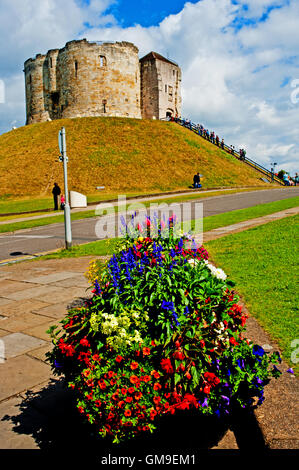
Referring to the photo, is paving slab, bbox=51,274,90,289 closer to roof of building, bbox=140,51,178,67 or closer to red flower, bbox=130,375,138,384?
red flower, bbox=130,375,138,384

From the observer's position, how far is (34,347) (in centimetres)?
431

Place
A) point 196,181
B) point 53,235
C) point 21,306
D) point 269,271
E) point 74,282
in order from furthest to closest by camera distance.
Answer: point 196,181 → point 53,235 → point 74,282 → point 269,271 → point 21,306

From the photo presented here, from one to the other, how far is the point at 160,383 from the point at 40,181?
117 ft

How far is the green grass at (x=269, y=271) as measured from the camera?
13.9ft

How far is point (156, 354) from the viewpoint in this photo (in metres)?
2.35

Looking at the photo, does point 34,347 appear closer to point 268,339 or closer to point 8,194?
point 268,339

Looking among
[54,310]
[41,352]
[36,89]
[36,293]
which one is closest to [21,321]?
[54,310]

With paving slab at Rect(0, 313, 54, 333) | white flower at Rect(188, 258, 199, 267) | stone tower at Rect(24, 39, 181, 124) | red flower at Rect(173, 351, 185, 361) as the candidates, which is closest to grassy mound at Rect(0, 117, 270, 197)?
stone tower at Rect(24, 39, 181, 124)

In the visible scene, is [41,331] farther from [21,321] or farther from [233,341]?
[233,341]

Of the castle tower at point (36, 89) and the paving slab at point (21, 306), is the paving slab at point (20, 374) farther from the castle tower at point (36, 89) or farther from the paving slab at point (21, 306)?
the castle tower at point (36, 89)

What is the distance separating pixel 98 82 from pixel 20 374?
5639 centimetres

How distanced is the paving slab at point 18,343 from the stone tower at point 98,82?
53732 millimetres

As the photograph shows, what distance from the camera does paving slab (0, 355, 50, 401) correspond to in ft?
11.2

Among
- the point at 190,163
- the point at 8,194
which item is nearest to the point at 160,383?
the point at 8,194
